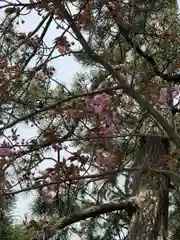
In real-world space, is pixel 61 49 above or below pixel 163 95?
above

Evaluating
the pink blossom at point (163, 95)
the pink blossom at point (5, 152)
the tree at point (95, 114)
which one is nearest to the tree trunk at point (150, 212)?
the tree at point (95, 114)

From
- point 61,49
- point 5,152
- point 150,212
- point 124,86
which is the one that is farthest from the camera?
point 150,212

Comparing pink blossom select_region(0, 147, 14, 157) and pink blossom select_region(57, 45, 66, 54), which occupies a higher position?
pink blossom select_region(57, 45, 66, 54)

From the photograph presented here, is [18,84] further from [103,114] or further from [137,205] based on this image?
[137,205]

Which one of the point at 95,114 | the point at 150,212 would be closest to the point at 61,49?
the point at 95,114

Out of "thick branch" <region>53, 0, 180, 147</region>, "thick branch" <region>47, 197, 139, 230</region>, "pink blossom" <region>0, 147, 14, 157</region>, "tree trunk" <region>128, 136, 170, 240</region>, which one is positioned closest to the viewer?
"thick branch" <region>53, 0, 180, 147</region>

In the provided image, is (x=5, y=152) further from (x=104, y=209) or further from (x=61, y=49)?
(x=104, y=209)

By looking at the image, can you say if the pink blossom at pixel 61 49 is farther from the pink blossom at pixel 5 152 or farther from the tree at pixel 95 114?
the pink blossom at pixel 5 152

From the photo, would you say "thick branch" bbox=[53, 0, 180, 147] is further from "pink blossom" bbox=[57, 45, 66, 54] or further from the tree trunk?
the tree trunk

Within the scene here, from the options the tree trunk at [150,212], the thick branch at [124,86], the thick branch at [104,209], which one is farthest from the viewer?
the thick branch at [104,209]

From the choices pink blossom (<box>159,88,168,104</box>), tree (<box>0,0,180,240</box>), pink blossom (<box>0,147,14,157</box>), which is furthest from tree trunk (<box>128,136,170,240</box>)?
pink blossom (<box>0,147,14,157</box>)

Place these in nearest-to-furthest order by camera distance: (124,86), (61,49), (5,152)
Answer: (124,86)
(5,152)
(61,49)

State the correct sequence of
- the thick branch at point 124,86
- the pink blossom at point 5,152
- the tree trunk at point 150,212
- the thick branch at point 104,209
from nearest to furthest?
the thick branch at point 124,86 → the pink blossom at point 5,152 → the tree trunk at point 150,212 → the thick branch at point 104,209

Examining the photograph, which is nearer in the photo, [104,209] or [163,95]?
[163,95]
